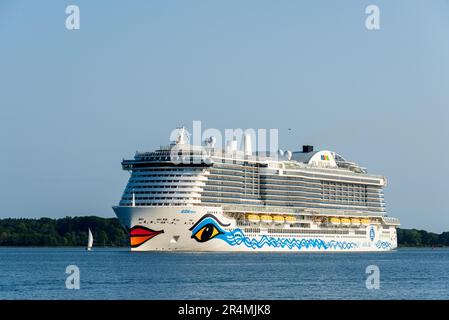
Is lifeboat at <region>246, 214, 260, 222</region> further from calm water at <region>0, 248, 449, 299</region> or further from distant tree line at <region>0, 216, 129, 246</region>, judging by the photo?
distant tree line at <region>0, 216, 129, 246</region>

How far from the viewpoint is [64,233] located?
172 metres

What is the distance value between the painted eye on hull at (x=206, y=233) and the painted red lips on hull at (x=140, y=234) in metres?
3.10

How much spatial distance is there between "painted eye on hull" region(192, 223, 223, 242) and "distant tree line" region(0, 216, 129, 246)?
3191 inches

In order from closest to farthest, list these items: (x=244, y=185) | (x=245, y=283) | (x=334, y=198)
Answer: (x=245, y=283), (x=244, y=185), (x=334, y=198)

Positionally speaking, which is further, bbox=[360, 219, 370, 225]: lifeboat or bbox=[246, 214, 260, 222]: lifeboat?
bbox=[360, 219, 370, 225]: lifeboat

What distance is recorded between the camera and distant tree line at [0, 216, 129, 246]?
162125 mm

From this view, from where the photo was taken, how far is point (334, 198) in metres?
107

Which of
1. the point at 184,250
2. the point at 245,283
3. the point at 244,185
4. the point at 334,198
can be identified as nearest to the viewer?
the point at 245,283

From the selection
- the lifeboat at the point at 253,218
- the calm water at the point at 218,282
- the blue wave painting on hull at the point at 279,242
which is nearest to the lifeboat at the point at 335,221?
the blue wave painting on hull at the point at 279,242

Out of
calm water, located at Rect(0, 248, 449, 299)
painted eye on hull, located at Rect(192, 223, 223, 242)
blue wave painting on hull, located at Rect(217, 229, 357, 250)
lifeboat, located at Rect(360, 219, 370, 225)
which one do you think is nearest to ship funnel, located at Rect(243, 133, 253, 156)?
blue wave painting on hull, located at Rect(217, 229, 357, 250)

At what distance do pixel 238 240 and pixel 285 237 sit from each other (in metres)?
9.71
